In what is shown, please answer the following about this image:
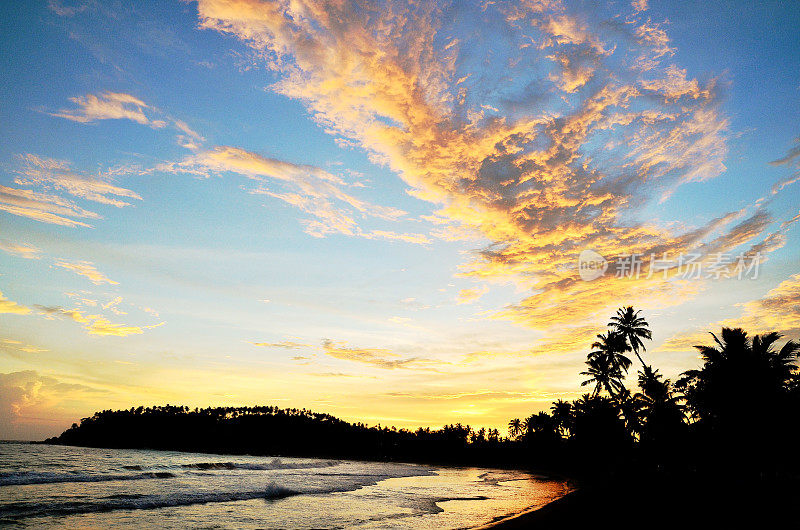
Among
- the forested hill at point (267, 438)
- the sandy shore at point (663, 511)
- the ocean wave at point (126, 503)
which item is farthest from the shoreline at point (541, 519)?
the forested hill at point (267, 438)

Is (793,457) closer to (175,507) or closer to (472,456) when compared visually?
(175,507)

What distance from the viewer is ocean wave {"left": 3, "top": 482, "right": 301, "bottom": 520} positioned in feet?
51.7

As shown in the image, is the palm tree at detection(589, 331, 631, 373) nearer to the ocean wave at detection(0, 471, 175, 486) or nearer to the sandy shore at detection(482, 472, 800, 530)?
the sandy shore at detection(482, 472, 800, 530)

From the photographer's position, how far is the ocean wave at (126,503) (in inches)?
620

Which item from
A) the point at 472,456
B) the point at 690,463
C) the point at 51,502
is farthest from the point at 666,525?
the point at 472,456

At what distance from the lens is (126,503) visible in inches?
741

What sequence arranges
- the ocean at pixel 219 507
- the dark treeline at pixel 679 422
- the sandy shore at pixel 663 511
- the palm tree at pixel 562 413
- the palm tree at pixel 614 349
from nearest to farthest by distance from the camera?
the sandy shore at pixel 663 511, the ocean at pixel 219 507, the dark treeline at pixel 679 422, the palm tree at pixel 614 349, the palm tree at pixel 562 413

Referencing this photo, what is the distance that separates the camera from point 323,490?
2725 centimetres

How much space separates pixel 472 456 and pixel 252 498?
399ft

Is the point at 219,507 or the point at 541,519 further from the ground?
the point at 541,519

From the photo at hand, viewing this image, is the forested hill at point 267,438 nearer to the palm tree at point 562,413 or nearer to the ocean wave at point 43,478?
the palm tree at point 562,413

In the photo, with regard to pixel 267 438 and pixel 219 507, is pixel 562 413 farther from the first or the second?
pixel 267 438

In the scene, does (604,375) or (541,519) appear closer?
(541,519)

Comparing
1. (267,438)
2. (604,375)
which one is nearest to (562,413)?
(604,375)
